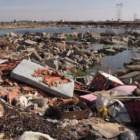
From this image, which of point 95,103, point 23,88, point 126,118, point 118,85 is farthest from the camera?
point 118,85

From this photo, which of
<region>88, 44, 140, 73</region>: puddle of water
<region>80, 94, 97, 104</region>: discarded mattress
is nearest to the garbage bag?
<region>80, 94, 97, 104</region>: discarded mattress

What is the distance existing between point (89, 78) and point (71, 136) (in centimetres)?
391

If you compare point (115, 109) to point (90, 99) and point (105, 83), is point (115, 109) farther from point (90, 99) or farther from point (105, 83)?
point (105, 83)

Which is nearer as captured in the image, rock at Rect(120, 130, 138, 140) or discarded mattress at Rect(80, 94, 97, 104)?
rock at Rect(120, 130, 138, 140)

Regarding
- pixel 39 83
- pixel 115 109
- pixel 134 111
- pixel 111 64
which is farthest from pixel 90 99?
pixel 111 64

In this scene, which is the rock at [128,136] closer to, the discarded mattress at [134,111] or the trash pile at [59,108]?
the trash pile at [59,108]

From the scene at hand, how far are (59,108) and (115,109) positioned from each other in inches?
44.4

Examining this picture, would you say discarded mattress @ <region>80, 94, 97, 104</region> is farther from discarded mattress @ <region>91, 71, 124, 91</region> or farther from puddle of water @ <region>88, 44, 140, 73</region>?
puddle of water @ <region>88, 44, 140, 73</region>

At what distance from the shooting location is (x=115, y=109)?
17.5 ft

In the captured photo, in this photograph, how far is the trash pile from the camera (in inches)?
171

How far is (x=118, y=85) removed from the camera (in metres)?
7.03

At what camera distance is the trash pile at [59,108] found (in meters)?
4.34

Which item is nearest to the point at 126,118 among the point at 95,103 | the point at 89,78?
the point at 95,103

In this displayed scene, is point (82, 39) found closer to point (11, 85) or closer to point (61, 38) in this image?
point (61, 38)
